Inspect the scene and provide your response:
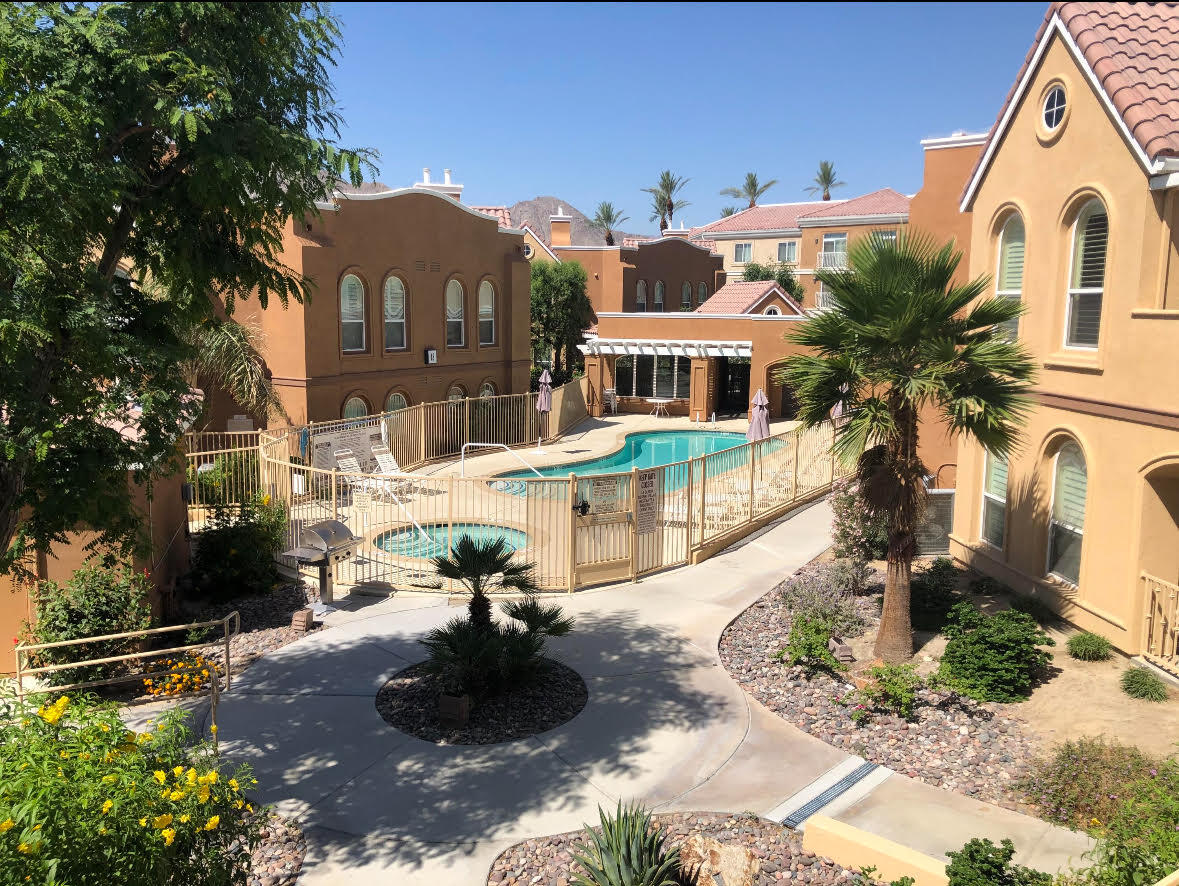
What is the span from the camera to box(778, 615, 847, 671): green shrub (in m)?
10.6

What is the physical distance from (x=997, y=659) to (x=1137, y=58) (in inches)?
296

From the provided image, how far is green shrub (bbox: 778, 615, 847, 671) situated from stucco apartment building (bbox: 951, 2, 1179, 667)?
332 centimetres

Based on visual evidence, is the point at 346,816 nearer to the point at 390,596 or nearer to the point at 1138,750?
the point at 390,596

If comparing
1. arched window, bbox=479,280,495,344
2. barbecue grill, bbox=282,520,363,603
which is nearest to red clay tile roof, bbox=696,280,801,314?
arched window, bbox=479,280,495,344

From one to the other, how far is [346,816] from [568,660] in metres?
3.92

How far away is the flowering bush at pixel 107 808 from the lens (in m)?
4.37

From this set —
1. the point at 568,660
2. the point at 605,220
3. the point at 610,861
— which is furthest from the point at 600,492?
the point at 605,220

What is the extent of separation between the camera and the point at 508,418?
2744 centimetres

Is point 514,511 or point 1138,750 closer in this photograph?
point 1138,750

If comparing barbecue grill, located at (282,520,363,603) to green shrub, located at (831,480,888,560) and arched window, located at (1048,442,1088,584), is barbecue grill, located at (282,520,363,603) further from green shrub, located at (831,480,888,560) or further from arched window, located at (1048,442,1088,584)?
arched window, located at (1048,442,1088,584)

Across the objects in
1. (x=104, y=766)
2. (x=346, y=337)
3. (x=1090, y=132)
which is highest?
(x=1090, y=132)

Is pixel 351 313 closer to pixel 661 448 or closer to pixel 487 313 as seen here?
pixel 487 313

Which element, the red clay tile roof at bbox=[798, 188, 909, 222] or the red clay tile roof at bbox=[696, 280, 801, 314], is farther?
the red clay tile roof at bbox=[798, 188, 909, 222]

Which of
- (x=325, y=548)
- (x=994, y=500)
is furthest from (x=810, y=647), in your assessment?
(x=325, y=548)
